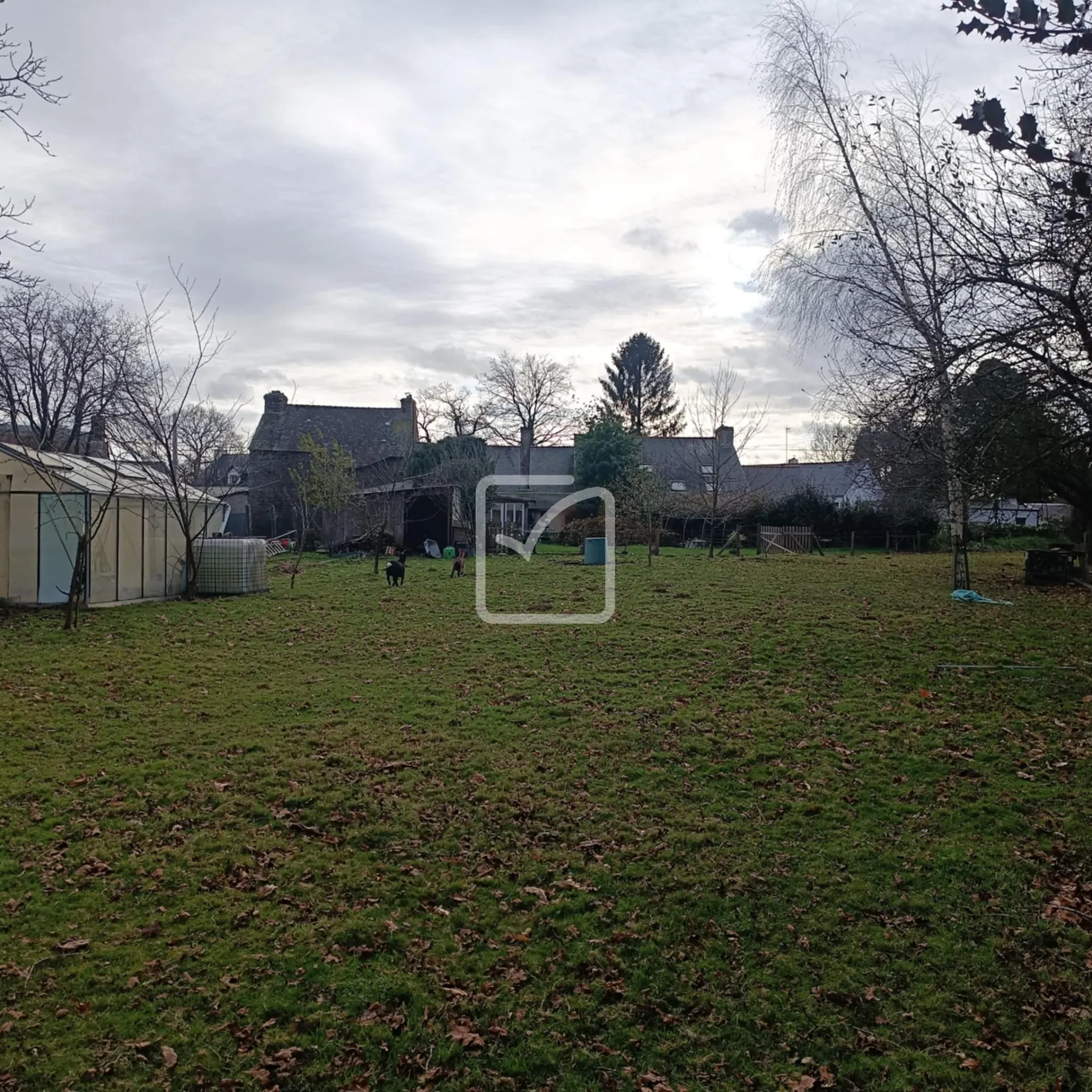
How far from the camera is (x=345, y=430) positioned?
43281 millimetres

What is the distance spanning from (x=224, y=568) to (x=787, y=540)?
21.9 meters

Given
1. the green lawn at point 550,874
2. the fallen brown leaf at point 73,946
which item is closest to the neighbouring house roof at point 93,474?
the green lawn at point 550,874

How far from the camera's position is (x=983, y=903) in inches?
194

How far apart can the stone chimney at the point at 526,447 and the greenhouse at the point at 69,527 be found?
3163 centimetres

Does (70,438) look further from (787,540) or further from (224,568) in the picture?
(787,540)

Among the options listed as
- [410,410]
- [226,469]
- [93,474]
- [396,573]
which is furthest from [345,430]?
[93,474]

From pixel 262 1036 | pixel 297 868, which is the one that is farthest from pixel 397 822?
pixel 262 1036

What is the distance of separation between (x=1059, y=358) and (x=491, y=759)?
6.15m

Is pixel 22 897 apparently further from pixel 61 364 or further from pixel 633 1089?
pixel 61 364

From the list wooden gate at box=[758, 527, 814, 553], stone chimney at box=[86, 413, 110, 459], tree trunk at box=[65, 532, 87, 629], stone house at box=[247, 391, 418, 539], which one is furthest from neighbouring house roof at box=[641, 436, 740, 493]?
tree trunk at box=[65, 532, 87, 629]

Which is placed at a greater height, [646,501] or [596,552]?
[646,501]

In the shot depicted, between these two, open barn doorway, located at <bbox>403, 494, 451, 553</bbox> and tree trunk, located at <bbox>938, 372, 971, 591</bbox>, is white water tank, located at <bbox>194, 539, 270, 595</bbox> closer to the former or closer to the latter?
open barn doorway, located at <bbox>403, 494, 451, 553</bbox>

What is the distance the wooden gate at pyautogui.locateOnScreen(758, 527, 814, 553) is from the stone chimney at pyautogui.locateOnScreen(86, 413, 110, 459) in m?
23.8

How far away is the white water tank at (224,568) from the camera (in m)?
18.1
